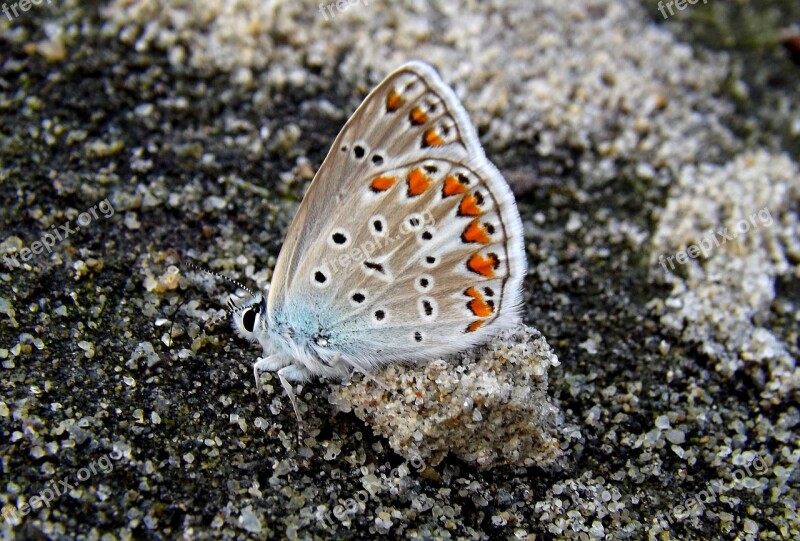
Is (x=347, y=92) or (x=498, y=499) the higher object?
(x=347, y=92)

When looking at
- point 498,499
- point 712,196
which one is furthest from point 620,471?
point 712,196

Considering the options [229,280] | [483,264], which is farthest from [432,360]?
[229,280]

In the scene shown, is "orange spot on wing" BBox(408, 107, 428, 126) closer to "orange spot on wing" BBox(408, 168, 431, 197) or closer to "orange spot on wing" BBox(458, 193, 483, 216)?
"orange spot on wing" BBox(408, 168, 431, 197)

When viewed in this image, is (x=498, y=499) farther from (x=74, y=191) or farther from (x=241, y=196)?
(x=74, y=191)

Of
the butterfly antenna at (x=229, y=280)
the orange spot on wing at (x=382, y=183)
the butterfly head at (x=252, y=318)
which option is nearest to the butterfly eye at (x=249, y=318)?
the butterfly head at (x=252, y=318)

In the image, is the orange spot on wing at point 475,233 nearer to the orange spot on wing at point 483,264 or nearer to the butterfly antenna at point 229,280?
the orange spot on wing at point 483,264

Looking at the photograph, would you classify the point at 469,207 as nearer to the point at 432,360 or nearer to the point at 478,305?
the point at 478,305
